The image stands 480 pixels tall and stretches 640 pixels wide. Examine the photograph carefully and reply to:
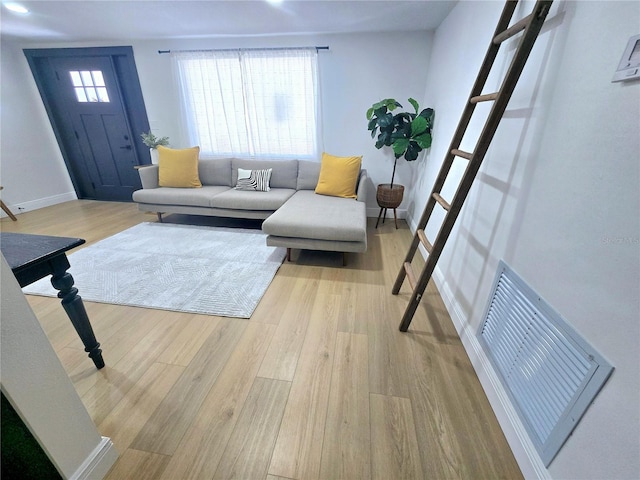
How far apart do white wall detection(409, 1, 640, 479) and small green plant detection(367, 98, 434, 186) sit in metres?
1.30

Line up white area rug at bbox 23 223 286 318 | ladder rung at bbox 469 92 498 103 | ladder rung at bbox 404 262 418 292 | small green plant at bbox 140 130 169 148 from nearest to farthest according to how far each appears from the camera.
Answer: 1. ladder rung at bbox 469 92 498 103
2. ladder rung at bbox 404 262 418 292
3. white area rug at bbox 23 223 286 318
4. small green plant at bbox 140 130 169 148

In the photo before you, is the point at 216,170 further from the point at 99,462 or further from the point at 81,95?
the point at 99,462

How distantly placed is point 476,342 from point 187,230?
123 inches

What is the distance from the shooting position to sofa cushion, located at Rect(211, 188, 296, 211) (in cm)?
295

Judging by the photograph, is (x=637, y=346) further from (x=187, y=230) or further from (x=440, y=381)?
(x=187, y=230)

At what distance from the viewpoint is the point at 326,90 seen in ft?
10.9

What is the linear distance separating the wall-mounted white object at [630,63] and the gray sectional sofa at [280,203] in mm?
1614

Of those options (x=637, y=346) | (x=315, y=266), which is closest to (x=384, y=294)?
(x=315, y=266)

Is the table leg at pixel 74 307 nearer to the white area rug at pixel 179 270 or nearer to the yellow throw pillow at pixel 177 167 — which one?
the white area rug at pixel 179 270

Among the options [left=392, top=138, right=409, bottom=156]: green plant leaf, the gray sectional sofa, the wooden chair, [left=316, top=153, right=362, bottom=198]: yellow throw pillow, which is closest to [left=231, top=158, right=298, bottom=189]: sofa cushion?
the gray sectional sofa

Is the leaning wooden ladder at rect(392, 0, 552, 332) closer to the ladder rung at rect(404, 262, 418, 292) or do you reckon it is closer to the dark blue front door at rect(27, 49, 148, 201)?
the ladder rung at rect(404, 262, 418, 292)

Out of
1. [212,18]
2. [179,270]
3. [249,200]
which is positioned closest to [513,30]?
[249,200]

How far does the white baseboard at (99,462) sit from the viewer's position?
2.84 ft

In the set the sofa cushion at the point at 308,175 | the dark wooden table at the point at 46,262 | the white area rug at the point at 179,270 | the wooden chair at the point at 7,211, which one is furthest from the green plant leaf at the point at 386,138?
the wooden chair at the point at 7,211
